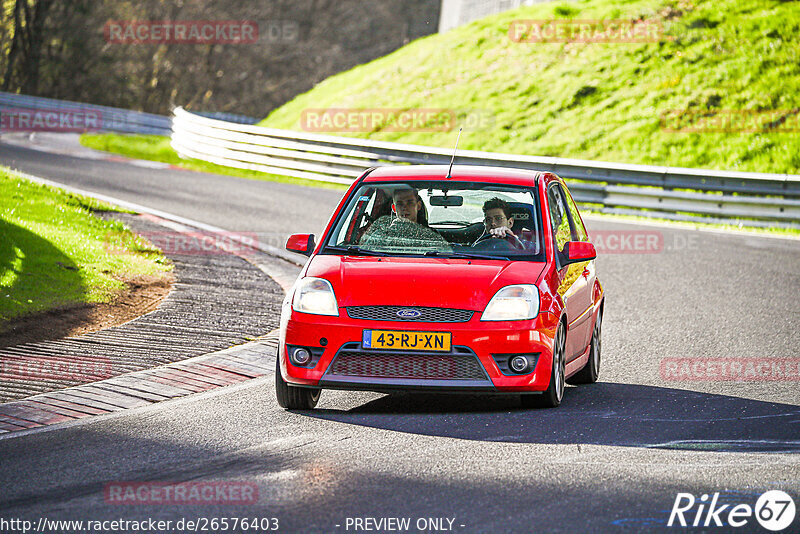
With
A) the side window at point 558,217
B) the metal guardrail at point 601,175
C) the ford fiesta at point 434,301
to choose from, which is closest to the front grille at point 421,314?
the ford fiesta at point 434,301

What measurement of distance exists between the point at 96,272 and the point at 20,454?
20.0 feet

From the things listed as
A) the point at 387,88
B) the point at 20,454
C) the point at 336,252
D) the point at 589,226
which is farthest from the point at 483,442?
the point at 387,88

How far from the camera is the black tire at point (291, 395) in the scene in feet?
25.0

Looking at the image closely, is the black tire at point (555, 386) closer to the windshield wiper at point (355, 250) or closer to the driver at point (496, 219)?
the driver at point (496, 219)

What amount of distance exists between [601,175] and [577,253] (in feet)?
51.4

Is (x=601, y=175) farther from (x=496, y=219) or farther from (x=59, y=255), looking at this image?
(x=496, y=219)

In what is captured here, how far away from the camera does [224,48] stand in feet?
218

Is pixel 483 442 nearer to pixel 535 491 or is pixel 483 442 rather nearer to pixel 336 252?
pixel 535 491

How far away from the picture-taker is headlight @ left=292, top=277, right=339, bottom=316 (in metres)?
7.47

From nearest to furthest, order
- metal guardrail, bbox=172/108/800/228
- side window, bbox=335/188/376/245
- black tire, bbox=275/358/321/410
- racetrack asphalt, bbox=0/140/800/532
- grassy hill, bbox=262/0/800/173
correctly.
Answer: racetrack asphalt, bbox=0/140/800/532
black tire, bbox=275/358/321/410
side window, bbox=335/188/376/245
metal guardrail, bbox=172/108/800/228
grassy hill, bbox=262/0/800/173

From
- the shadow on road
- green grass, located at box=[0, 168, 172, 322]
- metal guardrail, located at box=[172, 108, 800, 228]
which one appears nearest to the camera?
the shadow on road

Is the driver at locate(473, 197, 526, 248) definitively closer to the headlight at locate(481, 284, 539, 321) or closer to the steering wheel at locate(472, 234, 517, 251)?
the steering wheel at locate(472, 234, 517, 251)

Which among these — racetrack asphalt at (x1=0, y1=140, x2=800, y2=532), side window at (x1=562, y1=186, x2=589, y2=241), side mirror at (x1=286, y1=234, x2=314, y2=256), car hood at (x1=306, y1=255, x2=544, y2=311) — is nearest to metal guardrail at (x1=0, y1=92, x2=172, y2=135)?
side window at (x1=562, y1=186, x2=589, y2=241)

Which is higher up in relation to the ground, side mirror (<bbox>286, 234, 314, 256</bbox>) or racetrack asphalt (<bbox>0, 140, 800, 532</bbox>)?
side mirror (<bbox>286, 234, 314, 256</bbox>)
